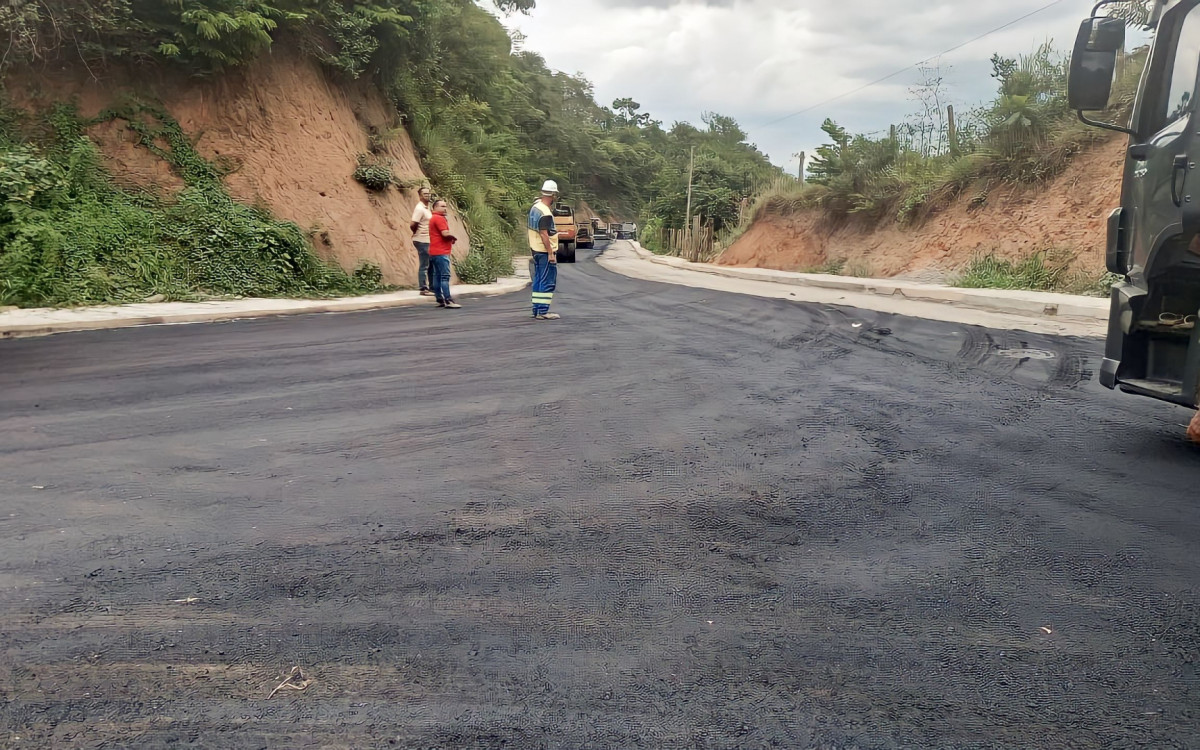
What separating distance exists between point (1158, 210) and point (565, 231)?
115 feet

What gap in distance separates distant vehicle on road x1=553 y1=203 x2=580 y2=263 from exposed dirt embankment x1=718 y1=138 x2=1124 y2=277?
12.5 metres

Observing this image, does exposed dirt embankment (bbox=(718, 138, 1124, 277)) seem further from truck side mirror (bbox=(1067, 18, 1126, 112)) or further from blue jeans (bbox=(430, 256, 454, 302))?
blue jeans (bbox=(430, 256, 454, 302))

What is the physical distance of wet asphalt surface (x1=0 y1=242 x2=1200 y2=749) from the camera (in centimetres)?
241

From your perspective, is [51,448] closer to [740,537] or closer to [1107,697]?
[740,537]

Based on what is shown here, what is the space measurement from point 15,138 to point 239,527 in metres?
13.5

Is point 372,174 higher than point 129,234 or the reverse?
higher

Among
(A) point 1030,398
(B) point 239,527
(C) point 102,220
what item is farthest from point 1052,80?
(B) point 239,527

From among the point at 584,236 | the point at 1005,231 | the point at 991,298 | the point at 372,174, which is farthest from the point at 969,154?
the point at 584,236

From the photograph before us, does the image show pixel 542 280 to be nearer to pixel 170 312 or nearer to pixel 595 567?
pixel 170 312

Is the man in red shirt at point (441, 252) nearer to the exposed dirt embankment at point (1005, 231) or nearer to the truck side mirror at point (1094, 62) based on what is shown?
the truck side mirror at point (1094, 62)

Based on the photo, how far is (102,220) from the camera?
13477 millimetres

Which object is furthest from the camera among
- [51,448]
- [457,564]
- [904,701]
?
[51,448]

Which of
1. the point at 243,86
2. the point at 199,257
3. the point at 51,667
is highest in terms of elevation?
the point at 243,86

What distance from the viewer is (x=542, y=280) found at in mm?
12203
